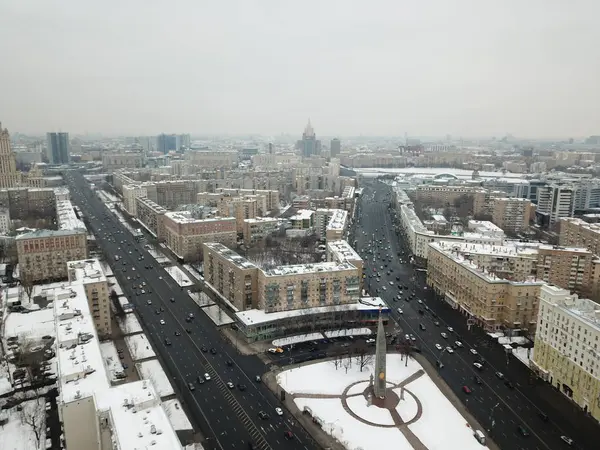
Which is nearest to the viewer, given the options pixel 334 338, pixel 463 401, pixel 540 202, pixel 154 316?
pixel 463 401

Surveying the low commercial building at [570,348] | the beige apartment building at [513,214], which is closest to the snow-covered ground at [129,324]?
the low commercial building at [570,348]

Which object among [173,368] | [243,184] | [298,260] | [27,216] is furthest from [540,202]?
[27,216]

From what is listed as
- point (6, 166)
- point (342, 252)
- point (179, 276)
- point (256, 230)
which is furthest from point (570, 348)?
point (6, 166)

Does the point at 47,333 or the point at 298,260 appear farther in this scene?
the point at 298,260

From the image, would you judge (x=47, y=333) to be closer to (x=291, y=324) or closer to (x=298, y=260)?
(x=291, y=324)

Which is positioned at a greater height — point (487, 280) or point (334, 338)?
point (487, 280)

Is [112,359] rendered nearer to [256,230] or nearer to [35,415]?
[35,415]
